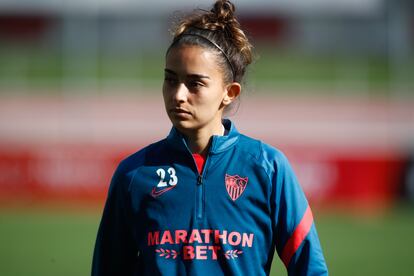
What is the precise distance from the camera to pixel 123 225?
10.9ft

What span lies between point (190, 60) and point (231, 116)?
0.97 meters

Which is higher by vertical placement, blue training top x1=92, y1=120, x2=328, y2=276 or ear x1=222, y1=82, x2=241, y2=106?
ear x1=222, y1=82, x2=241, y2=106

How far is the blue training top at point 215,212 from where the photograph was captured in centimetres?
315

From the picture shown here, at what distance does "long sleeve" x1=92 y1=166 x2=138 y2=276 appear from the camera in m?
3.29

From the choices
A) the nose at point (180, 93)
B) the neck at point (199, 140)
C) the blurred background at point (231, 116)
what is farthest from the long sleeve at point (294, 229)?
the blurred background at point (231, 116)

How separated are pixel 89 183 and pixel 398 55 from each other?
16445 mm

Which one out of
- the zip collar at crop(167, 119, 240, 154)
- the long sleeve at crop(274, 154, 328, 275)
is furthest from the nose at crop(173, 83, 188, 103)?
the long sleeve at crop(274, 154, 328, 275)

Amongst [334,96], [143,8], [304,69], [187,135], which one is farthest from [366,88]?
[187,135]

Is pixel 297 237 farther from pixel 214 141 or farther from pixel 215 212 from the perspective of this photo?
pixel 214 141

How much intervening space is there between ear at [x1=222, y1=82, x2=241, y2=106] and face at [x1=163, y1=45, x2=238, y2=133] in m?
0.11

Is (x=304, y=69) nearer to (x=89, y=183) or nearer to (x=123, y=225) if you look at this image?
(x=89, y=183)

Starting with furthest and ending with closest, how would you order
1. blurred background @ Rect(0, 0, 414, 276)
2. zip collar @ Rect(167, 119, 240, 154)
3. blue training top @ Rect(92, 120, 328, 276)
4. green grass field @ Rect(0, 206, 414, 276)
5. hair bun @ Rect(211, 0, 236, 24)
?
blurred background @ Rect(0, 0, 414, 276) → green grass field @ Rect(0, 206, 414, 276) → hair bun @ Rect(211, 0, 236, 24) → zip collar @ Rect(167, 119, 240, 154) → blue training top @ Rect(92, 120, 328, 276)

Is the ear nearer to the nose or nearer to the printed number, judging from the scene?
the nose

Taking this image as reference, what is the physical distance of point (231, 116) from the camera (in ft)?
13.6
